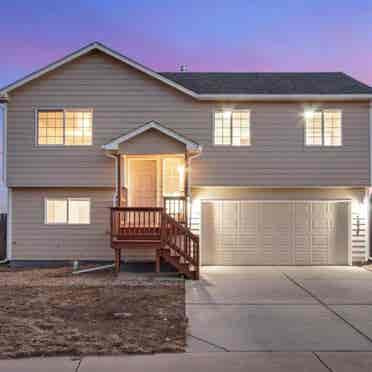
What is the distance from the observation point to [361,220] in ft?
43.5

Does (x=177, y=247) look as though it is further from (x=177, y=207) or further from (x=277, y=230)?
(x=277, y=230)

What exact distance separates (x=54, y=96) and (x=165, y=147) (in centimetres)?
395

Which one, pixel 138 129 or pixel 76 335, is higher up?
pixel 138 129

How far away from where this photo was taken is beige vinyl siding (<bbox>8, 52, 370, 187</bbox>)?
1283 cm

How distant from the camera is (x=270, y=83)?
14.0 m

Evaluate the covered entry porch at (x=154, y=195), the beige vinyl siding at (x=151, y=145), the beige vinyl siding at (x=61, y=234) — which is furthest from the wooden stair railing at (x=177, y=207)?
the beige vinyl siding at (x=61, y=234)

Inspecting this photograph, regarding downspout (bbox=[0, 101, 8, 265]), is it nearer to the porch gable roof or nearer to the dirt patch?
the dirt patch

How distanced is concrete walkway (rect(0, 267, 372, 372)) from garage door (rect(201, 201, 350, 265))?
2397 millimetres

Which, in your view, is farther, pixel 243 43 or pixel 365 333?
pixel 243 43

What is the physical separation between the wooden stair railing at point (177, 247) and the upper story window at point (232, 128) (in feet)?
11.2

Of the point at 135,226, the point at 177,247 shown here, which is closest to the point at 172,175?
the point at 135,226

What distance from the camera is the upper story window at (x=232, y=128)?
1310 cm

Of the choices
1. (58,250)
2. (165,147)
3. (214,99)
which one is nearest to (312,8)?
(214,99)

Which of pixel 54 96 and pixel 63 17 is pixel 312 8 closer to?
pixel 63 17
